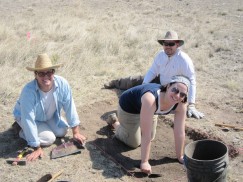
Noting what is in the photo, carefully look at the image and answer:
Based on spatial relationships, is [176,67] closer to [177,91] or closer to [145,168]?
[177,91]

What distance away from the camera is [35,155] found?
174 inches

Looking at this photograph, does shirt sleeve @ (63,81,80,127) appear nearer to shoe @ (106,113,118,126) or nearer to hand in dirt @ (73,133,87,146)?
hand in dirt @ (73,133,87,146)

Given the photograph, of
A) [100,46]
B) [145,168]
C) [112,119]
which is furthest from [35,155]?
[100,46]

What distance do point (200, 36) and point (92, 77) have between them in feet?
17.6

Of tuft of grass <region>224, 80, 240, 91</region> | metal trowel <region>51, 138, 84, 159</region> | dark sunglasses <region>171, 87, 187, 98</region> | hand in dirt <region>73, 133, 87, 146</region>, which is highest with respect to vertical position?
dark sunglasses <region>171, 87, 187, 98</region>

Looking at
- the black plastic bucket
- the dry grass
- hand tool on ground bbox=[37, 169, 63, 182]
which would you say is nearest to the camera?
the black plastic bucket

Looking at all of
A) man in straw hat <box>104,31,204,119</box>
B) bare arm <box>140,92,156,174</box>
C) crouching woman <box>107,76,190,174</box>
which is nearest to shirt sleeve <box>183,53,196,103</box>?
man in straw hat <box>104,31,204,119</box>

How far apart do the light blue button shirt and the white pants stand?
60mm

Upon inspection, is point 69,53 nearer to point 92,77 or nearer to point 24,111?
point 92,77

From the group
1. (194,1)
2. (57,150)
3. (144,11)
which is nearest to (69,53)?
(57,150)

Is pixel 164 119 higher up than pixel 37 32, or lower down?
lower down

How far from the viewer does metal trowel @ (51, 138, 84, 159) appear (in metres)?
4.52

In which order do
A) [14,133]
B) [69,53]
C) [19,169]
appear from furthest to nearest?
[69,53], [14,133], [19,169]

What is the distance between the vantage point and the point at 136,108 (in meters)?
4.55
